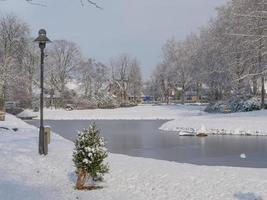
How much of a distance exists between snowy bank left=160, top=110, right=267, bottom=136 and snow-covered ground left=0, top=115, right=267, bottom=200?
22039 mm

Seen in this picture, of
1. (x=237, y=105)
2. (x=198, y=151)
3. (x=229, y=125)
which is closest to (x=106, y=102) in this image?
(x=237, y=105)

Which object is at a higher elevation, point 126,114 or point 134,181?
point 134,181

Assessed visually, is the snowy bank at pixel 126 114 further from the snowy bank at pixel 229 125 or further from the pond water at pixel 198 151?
the pond water at pixel 198 151

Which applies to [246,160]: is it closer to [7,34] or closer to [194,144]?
[194,144]

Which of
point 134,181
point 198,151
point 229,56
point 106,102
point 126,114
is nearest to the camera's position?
point 134,181

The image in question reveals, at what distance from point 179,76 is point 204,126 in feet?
165

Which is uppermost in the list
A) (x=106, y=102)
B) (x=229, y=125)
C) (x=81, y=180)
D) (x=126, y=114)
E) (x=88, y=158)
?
(x=106, y=102)

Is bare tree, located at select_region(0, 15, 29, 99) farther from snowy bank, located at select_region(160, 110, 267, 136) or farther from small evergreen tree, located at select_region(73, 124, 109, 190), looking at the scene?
small evergreen tree, located at select_region(73, 124, 109, 190)

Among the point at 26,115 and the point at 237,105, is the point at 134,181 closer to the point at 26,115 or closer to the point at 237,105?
the point at 237,105

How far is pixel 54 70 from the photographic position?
3634 inches

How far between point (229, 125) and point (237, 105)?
15002 mm

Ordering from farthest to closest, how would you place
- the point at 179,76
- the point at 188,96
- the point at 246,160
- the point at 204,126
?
1. the point at 188,96
2. the point at 179,76
3. the point at 204,126
4. the point at 246,160

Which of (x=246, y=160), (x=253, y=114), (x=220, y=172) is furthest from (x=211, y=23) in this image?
(x=220, y=172)

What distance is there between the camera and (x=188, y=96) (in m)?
114
